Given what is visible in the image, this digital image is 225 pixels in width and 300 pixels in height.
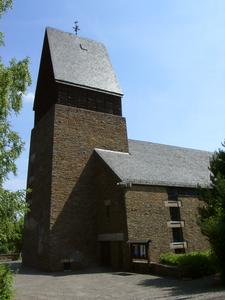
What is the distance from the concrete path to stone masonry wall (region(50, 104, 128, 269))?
4986mm

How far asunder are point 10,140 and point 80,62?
21.9m

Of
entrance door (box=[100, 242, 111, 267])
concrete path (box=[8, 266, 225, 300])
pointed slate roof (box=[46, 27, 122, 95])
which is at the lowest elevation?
concrete path (box=[8, 266, 225, 300])

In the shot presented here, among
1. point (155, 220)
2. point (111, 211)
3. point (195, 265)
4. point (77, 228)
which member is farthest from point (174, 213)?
point (195, 265)

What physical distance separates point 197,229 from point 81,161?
10.2m

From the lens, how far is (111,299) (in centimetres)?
1236

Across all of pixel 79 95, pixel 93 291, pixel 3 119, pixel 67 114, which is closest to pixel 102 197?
pixel 67 114

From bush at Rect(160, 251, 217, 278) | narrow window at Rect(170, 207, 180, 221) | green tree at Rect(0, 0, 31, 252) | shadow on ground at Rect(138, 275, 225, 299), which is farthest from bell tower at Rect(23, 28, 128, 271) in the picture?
green tree at Rect(0, 0, 31, 252)

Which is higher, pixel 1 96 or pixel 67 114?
pixel 67 114

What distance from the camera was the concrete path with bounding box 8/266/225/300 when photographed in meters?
12.4

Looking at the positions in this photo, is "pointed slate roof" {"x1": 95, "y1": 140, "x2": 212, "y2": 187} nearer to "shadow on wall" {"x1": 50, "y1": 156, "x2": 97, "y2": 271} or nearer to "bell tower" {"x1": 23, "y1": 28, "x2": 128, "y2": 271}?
"bell tower" {"x1": 23, "y1": 28, "x2": 128, "y2": 271}

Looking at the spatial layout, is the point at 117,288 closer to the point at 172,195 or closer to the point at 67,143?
the point at 172,195

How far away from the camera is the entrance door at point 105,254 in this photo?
24.0 m

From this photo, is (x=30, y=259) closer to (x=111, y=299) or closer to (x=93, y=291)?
(x=93, y=291)

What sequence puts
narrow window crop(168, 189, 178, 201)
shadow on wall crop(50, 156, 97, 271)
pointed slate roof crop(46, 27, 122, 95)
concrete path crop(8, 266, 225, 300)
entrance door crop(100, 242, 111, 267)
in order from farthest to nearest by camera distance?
pointed slate roof crop(46, 27, 122, 95)
narrow window crop(168, 189, 178, 201)
entrance door crop(100, 242, 111, 267)
shadow on wall crop(50, 156, 97, 271)
concrete path crop(8, 266, 225, 300)
